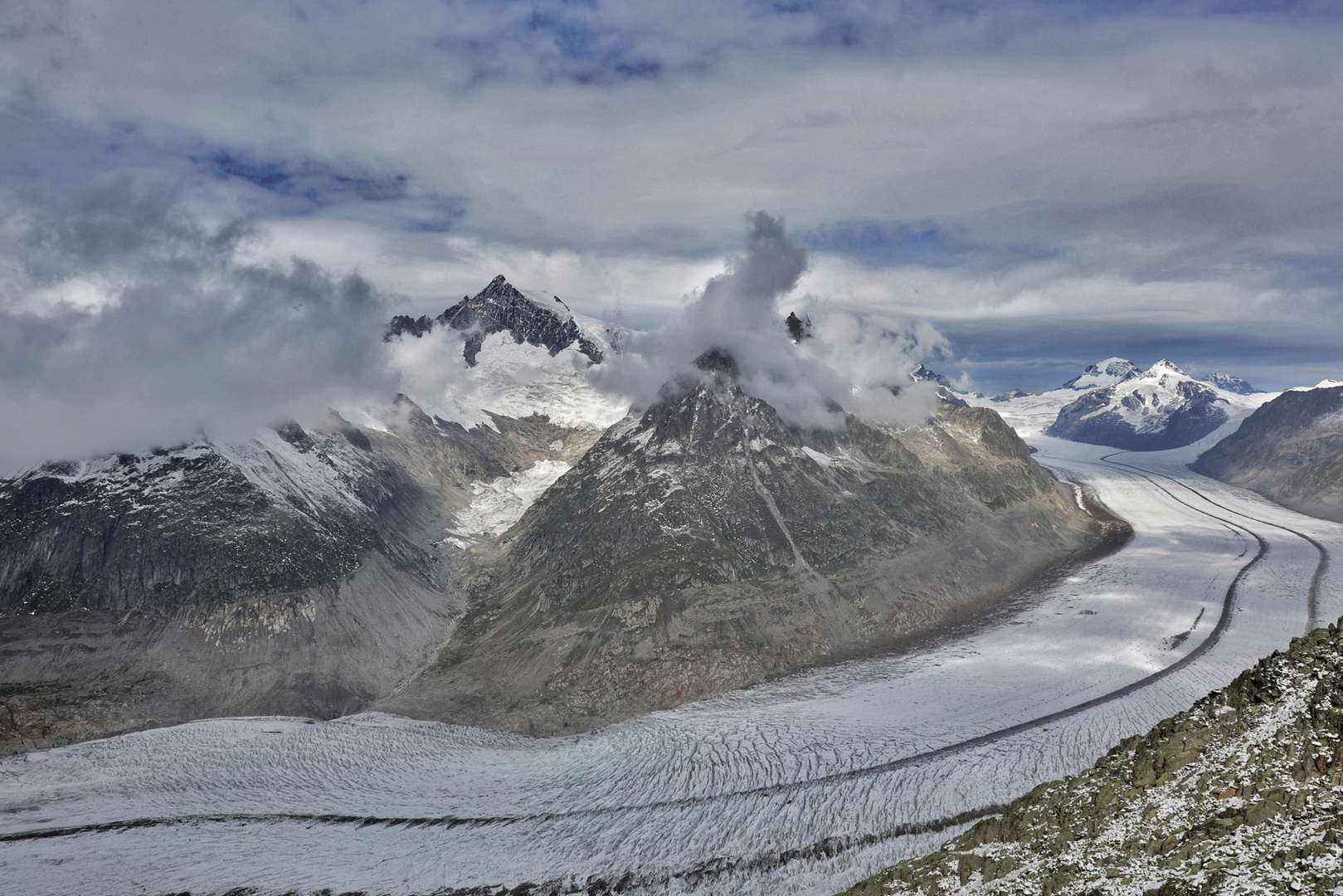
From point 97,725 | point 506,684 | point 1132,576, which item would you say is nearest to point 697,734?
point 506,684

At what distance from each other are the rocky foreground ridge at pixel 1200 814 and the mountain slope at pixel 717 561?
194 feet

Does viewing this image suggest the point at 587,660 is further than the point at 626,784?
Yes

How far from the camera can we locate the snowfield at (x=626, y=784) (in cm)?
5350

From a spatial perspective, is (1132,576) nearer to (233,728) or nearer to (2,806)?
(233,728)

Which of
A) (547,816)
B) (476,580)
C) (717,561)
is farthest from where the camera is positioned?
(476,580)

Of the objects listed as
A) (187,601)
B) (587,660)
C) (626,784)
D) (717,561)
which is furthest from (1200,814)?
(187,601)

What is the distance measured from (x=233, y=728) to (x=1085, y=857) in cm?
8913

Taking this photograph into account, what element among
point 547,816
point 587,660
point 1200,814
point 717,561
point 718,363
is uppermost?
point 718,363

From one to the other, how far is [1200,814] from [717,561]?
92396 millimetres

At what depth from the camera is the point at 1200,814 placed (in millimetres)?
33750

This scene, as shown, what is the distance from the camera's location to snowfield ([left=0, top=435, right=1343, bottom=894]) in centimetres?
5350

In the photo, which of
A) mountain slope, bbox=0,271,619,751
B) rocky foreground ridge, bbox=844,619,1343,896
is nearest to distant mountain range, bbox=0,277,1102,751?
mountain slope, bbox=0,271,619,751

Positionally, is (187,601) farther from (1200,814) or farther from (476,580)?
(1200,814)

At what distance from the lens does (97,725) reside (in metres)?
81.5
